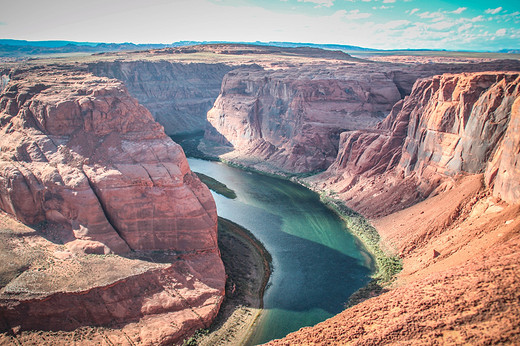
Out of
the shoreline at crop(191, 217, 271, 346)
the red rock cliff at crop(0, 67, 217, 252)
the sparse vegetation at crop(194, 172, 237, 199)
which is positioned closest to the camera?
the shoreline at crop(191, 217, 271, 346)

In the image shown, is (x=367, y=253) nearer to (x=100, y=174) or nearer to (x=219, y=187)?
(x=100, y=174)

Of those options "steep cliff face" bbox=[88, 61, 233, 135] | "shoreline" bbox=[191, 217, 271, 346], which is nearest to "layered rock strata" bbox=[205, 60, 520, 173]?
"steep cliff face" bbox=[88, 61, 233, 135]

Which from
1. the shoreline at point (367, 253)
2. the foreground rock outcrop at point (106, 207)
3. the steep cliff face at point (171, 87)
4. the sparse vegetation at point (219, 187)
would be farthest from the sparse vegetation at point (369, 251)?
the steep cliff face at point (171, 87)

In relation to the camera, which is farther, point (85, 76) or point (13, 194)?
point (85, 76)

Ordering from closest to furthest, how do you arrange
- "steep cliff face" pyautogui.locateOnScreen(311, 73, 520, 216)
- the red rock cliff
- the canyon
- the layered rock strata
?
the canyon < the red rock cliff < "steep cliff face" pyautogui.locateOnScreen(311, 73, 520, 216) < the layered rock strata

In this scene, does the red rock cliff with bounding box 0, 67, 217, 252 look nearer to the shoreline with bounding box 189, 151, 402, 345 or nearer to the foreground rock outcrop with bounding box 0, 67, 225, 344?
the foreground rock outcrop with bounding box 0, 67, 225, 344

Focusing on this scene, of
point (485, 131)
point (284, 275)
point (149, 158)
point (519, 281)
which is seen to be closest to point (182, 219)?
point (149, 158)

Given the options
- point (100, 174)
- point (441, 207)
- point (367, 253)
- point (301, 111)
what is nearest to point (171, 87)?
point (301, 111)

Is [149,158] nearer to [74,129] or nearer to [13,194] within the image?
[74,129]
